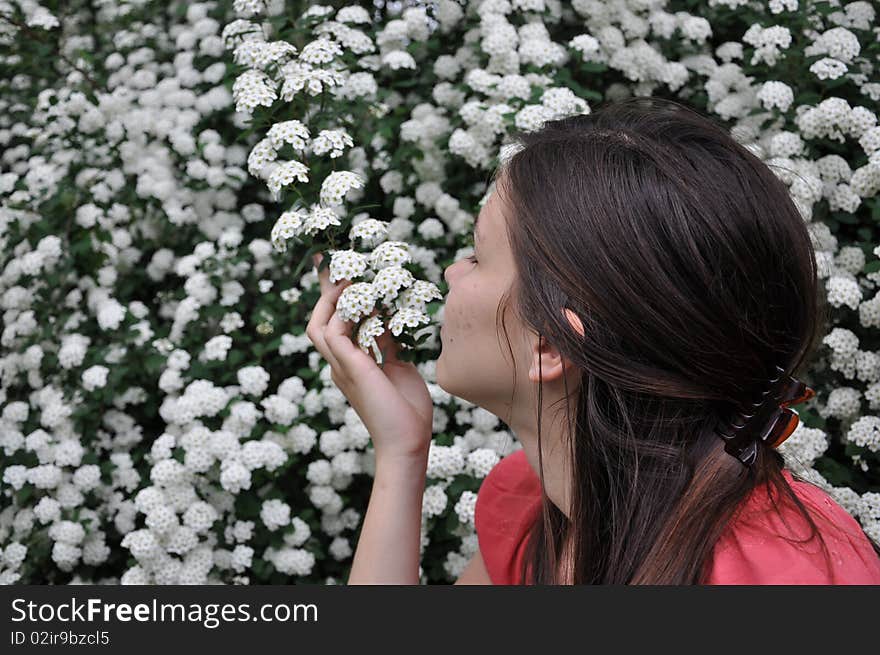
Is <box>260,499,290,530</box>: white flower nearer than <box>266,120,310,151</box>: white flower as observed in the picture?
No

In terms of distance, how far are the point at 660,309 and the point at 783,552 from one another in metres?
0.34

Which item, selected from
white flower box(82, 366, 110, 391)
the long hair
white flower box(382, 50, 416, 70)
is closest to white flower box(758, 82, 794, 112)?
white flower box(382, 50, 416, 70)

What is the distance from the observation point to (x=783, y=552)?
110 centimetres

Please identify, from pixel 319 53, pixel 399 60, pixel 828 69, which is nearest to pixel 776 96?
pixel 828 69

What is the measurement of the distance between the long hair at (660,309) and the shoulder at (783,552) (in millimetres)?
17

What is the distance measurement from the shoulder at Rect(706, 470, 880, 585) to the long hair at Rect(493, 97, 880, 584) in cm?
2

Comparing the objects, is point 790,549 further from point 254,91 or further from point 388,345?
point 254,91

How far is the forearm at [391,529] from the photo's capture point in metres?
1.45

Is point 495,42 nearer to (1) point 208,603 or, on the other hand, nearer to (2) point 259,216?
(2) point 259,216

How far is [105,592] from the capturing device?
4.69 ft

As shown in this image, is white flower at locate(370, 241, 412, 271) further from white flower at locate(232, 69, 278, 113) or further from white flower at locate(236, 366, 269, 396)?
white flower at locate(236, 366, 269, 396)

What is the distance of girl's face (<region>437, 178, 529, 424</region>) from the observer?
4.10 feet

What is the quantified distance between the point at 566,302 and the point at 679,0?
198cm

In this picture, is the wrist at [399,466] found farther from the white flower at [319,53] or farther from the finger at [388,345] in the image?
the white flower at [319,53]
